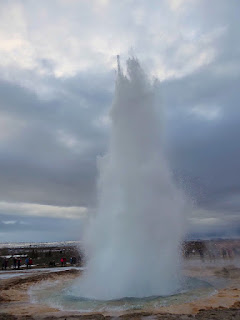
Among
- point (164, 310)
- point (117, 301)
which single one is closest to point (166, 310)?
point (164, 310)

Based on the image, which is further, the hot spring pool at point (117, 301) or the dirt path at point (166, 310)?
the hot spring pool at point (117, 301)

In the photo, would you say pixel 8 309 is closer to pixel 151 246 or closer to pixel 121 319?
pixel 121 319

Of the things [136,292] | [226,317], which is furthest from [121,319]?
[136,292]

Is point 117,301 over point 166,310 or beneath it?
over

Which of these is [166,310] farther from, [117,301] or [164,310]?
[117,301]

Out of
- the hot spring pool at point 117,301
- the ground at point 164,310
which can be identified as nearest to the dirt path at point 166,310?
the ground at point 164,310

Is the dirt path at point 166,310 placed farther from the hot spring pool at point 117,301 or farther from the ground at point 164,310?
the hot spring pool at point 117,301

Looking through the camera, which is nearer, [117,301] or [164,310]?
[164,310]

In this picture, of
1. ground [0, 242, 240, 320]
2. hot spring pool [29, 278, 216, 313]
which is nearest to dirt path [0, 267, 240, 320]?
ground [0, 242, 240, 320]

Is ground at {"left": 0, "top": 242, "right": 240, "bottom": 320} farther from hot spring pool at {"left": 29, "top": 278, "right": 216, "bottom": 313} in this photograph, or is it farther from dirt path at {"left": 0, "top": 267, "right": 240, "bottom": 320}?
hot spring pool at {"left": 29, "top": 278, "right": 216, "bottom": 313}
